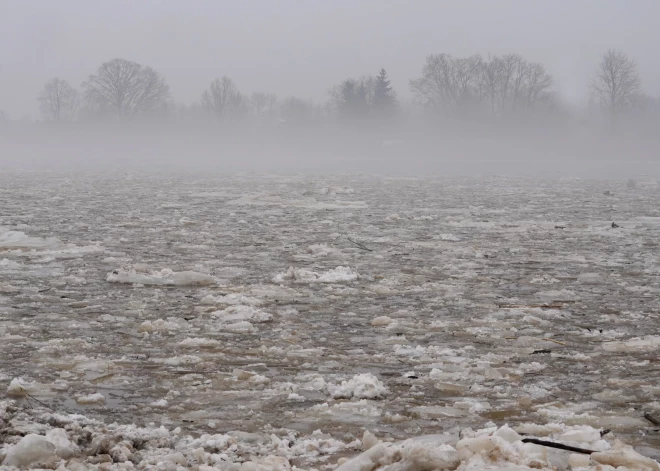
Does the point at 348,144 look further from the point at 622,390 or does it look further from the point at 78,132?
the point at 622,390

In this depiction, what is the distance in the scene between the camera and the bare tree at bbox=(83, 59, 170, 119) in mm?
85125

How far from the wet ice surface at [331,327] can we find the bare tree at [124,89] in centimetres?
7832

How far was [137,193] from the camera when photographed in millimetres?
18531

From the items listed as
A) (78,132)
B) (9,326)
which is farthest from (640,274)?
(78,132)

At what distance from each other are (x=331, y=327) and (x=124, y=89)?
8614 cm

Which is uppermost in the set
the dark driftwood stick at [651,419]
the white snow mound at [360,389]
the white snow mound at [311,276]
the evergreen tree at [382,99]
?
the evergreen tree at [382,99]

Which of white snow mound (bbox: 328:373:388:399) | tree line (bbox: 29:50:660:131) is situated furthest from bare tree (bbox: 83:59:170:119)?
white snow mound (bbox: 328:373:388:399)

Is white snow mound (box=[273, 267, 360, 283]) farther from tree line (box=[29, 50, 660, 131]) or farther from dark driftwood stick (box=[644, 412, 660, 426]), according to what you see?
tree line (box=[29, 50, 660, 131])

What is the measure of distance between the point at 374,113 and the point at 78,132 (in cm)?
3429

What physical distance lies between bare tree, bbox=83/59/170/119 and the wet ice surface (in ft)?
→ 257

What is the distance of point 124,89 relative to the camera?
85750 millimetres

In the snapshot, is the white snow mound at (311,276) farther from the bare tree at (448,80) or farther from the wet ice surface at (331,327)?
the bare tree at (448,80)

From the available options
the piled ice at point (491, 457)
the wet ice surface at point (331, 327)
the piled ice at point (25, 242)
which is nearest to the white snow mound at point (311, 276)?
the wet ice surface at point (331, 327)

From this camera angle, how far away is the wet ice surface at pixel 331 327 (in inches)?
142
